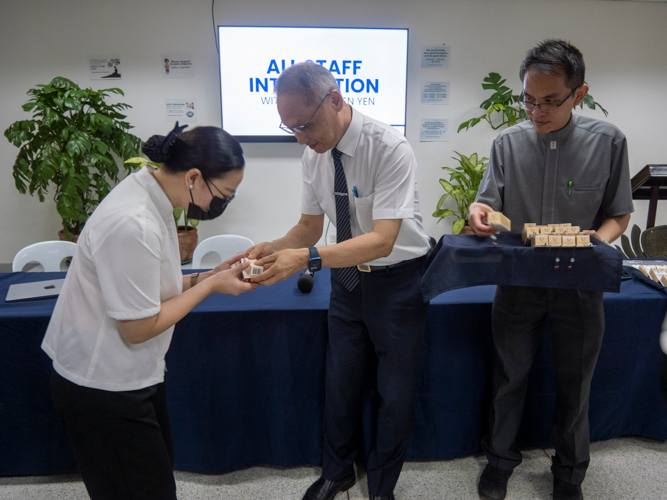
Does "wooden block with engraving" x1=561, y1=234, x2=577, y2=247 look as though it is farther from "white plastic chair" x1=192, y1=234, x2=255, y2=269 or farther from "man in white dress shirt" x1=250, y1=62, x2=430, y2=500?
"white plastic chair" x1=192, y1=234, x2=255, y2=269

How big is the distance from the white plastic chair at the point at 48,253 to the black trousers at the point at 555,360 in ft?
7.70

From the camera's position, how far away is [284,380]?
5.88 ft

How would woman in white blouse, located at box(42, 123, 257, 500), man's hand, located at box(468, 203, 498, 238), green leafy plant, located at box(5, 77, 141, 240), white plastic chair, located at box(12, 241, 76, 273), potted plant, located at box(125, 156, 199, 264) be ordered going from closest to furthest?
woman in white blouse, located at box(42, 123, 257, 500) < man's hand, located at box(468, 203, 498, 238) < white plastic chair, located at box(12, 241, 76, 273) < green leafy plant, located at box(5, 77, 141, 240) < potted plant, located at box(125, 156, 199, 264)

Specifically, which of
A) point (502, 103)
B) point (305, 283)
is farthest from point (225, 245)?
point (502, 103)

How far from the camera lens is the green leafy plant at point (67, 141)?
3357mm

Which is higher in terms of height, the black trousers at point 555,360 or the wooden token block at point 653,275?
the wooden token block at point 653,275

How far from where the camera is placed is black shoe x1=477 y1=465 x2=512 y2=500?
1.75 metres

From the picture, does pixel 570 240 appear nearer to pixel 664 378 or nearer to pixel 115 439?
pixel 664 378

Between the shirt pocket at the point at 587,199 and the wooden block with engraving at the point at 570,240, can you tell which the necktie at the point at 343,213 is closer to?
the wooden block with engraving at the point at 570,240

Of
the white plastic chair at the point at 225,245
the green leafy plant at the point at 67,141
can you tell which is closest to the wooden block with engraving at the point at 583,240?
the white plastic chair at the point at 225,245

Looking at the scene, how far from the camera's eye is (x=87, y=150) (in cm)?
345

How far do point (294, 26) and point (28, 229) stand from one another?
10.4ft

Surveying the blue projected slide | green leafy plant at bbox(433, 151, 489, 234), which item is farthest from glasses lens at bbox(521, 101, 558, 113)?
the blue projected slide

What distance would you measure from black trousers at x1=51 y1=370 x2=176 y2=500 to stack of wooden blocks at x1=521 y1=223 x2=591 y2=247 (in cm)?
125
